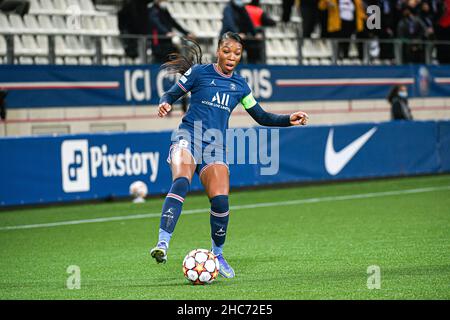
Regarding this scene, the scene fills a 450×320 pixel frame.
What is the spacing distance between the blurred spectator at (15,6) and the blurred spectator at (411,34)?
994cm

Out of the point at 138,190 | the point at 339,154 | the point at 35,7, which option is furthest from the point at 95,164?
the point at 339,154

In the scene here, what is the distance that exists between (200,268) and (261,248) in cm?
292

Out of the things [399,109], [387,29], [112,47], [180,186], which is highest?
[180,186]

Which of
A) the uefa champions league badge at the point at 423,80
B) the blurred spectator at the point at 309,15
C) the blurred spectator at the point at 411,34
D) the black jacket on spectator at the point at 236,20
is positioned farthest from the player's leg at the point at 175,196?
the uefa champions league badge at the point at 423,80

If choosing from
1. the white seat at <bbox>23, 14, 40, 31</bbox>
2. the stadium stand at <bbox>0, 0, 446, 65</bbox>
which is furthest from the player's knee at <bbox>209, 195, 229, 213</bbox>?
the white seat at <bbox>23, 14, 40, 31</bbox>

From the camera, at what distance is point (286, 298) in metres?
7.54

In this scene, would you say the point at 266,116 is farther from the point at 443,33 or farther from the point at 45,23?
the point at 443,33

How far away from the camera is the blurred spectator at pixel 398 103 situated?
22.7m

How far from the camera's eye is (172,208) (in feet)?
A: 28.2

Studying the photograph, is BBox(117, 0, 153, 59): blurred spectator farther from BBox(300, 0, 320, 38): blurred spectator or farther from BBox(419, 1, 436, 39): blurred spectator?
BBox(419, 1, 436, 39): blurred spectator

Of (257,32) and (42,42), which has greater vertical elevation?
(42,42)
